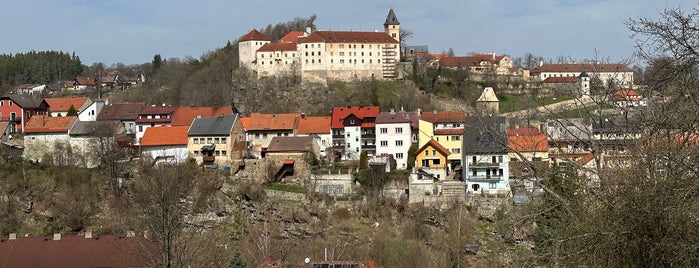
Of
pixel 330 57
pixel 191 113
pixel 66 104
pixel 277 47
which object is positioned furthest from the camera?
pixel 277 47

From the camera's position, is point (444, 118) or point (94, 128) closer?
point (444, 118)

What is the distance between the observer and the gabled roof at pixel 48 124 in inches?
1950

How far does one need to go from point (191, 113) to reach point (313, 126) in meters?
9.71

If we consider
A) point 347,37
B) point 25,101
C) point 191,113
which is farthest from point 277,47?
point 25,101

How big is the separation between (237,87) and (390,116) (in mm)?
21799

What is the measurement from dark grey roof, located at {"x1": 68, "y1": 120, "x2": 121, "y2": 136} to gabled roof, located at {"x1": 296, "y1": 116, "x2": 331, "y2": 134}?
1174cm

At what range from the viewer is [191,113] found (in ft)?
178

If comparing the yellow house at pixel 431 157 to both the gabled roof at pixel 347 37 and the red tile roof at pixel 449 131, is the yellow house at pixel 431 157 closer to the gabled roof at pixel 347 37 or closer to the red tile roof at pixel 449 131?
the red tile roof at pixel 449 131

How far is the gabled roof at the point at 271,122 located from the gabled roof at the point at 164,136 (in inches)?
158

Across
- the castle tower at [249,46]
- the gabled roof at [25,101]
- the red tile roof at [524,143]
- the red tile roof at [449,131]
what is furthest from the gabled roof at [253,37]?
the red tile roof at [524,143]

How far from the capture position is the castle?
67.2 m

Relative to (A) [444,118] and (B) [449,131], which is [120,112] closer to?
(A) [444,118]

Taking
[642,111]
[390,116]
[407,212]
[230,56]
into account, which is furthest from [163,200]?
[230,56]

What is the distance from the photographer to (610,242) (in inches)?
320
